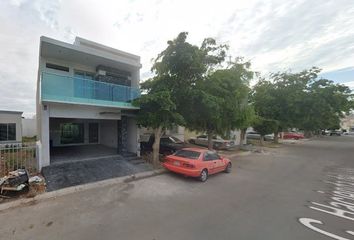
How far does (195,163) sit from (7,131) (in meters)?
16.5

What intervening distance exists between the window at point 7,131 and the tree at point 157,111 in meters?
12.7

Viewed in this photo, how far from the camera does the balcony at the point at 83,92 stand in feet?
28.8

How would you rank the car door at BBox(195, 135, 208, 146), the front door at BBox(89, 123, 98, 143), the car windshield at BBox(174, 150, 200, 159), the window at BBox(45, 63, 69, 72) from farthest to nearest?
the car door at BBox(195, 135, 208, 146), the front door at BBox(89, 123, 98, 143), the window at BBox(45, 63, 69, 72), the car windshield at BBox(174, 150, 200, 159)

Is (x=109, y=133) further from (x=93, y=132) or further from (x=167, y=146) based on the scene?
(x=167, y=146)

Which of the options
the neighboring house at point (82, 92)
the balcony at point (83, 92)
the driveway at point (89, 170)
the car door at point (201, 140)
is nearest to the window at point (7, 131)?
the neighboring house at point (82, 92)

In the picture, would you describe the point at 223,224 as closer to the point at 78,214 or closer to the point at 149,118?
the point at 78,214

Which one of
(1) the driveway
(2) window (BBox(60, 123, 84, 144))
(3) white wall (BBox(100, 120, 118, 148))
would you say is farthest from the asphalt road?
(2) window (BBox(60, 123, 84, 144))

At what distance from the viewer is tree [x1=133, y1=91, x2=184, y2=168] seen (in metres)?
10.3

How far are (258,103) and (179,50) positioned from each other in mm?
20495

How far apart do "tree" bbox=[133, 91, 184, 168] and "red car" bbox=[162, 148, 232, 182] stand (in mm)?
1824

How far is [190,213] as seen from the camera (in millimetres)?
5867

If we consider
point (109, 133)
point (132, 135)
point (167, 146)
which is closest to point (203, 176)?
point (132, 135)

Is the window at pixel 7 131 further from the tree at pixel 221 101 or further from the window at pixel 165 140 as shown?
the tree at pixel 221 101

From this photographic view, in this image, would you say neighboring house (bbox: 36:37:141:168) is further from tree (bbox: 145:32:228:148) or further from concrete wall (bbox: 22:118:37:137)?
concrete wall (bbox: 22:118:37:137)
